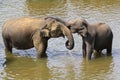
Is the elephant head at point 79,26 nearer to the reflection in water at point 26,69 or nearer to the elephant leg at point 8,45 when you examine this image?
the reflection in water at point 26,69

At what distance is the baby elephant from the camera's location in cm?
1062

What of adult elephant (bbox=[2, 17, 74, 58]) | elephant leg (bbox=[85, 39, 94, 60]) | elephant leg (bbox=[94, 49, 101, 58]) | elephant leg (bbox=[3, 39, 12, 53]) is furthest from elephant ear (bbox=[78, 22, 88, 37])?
elephant leg (bbox=[3, 39, 12, 53])

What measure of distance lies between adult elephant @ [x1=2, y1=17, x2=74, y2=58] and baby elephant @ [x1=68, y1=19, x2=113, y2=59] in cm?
38

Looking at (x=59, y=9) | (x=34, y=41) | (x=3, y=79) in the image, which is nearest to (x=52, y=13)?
(x=59, y=9)

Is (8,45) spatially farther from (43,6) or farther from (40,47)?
(43,6)

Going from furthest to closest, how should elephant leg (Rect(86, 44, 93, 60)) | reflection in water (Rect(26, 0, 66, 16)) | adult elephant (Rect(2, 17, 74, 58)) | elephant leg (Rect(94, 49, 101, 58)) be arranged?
reflection in water (Rect(26, 0, 66, 16)) → elephant leg (Rect(94, 49, 101, 58)) → elephant leg (Rect(86, 44, 93, 60)) → adult elephant (Rect(2, 17, 74, 58))

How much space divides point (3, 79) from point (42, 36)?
161cm

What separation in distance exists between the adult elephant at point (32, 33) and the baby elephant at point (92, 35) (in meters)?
0.38

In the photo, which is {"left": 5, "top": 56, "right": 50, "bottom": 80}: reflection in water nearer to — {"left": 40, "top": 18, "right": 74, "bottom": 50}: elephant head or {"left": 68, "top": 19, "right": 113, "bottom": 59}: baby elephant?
{"left": 40, "top": 18, "right": 74, "bottom": 50}: elephant head

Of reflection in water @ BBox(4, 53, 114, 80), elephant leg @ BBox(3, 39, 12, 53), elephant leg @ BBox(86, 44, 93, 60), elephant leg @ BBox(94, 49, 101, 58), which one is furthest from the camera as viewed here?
elephant leg @ BBox(3, 39, 12, 53)

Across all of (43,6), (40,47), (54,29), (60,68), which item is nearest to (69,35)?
(54,29)

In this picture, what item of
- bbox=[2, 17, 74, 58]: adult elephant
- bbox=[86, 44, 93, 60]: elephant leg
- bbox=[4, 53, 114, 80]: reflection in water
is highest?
bbox=[2, 17, 74, 58]: adult elephant

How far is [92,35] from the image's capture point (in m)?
10.8

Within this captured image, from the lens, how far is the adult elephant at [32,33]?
10.5 meters
